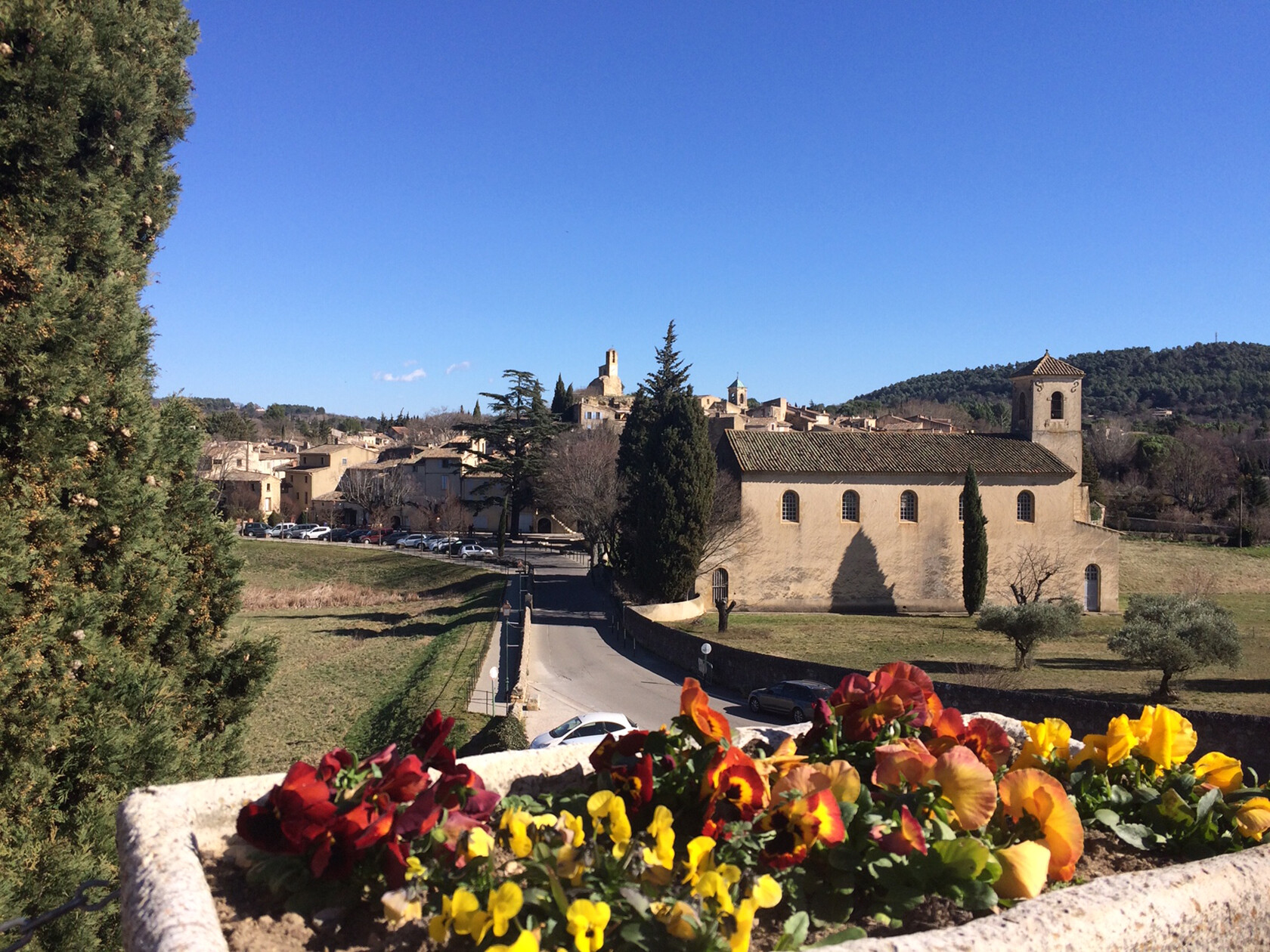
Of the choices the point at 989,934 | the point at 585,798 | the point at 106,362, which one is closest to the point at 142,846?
the point at 585,798

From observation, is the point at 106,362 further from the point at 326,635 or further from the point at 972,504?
the point at 972,504

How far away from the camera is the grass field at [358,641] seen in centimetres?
1838

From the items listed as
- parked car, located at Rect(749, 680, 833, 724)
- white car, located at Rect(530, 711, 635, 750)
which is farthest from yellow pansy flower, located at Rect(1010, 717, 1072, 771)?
parked car, located at Rect(749, 680, 833, 724)

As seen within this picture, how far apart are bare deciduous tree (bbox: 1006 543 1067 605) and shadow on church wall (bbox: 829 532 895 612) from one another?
5.09m

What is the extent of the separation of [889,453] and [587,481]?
14.8 meters

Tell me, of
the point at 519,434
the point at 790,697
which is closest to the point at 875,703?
the point at 790,697

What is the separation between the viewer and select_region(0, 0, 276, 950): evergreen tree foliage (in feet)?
16.7

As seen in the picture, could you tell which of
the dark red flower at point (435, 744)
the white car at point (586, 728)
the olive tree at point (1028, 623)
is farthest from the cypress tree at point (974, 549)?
the dark red flower at point (435, 744)

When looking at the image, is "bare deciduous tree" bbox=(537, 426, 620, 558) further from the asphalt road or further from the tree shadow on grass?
the tree shadow on grass

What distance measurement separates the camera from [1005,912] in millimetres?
1878

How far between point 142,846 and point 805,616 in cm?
3223

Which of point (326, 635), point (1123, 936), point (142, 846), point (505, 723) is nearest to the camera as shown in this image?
point (1123, 936)

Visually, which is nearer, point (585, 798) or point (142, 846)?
point (142, 846)

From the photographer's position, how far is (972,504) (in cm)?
3375
